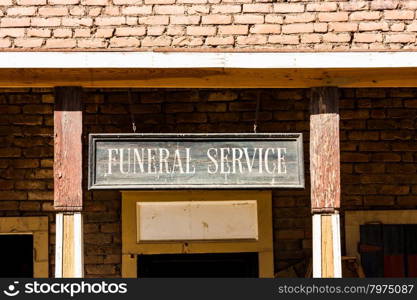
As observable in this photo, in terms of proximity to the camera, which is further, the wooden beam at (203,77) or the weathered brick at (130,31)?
the weathered brick at (130,31)

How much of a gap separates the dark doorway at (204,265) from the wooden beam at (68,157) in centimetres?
182

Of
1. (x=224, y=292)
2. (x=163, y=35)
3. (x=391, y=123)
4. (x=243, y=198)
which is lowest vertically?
(x=224, y=292)

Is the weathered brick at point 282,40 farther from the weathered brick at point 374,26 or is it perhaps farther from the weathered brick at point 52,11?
the weathered brick at point 52,11

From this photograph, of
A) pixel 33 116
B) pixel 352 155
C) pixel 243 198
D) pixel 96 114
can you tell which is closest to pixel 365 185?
pixel 352 155

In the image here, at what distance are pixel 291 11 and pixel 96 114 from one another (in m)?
2.21

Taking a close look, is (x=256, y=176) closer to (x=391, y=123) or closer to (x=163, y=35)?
(x=163, y=35)

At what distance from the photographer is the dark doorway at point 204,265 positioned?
25.7 feet

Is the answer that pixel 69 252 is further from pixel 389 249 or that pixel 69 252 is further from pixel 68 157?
pixel 389 249

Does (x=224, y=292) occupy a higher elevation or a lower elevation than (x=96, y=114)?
lower

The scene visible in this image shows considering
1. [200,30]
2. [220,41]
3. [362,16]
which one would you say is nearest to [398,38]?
[362,16]

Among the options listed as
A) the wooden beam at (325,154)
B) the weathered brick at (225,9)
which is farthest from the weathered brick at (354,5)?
the weathered brick at (225,9)

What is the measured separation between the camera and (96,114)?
7.80 m

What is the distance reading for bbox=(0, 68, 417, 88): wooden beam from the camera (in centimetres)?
615

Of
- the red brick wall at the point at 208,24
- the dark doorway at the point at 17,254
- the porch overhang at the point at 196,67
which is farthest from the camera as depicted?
the dark doorway at the point at 17,254
